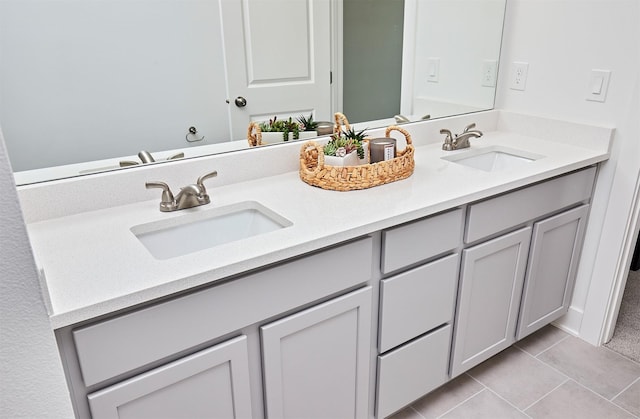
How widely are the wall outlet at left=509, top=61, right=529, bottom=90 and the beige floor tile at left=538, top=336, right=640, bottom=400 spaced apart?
120cm

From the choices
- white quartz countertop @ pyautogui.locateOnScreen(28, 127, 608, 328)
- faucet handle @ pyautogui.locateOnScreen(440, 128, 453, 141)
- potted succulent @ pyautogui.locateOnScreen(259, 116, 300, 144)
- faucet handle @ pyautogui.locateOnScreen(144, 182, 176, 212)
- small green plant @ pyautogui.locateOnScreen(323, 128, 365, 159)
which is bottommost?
white quartz countertop @ pyautogui.locateOnScreen(28, 127, 608, 328)

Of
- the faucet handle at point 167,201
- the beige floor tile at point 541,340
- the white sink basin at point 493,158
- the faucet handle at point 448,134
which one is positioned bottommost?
the beige floor tile at point 541,340

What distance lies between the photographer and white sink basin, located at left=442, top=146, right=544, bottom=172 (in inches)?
79.4

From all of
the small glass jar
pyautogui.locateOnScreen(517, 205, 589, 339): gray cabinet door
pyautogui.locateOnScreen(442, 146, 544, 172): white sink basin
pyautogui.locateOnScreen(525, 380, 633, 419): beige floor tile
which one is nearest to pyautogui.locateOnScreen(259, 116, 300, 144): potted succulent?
the small glass jar

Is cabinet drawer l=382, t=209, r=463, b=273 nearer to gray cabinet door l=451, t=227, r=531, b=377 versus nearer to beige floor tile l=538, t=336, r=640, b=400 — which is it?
gray cabinet door l=451, t=227, r=531, b=377

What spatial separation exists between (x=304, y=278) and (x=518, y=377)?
1.28 metres

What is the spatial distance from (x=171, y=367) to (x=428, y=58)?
168cm

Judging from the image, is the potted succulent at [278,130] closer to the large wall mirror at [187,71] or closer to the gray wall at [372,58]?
the large wall mirror at [187,71]

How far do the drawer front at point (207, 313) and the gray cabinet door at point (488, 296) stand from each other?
54cm

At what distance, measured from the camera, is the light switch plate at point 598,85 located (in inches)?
75.9

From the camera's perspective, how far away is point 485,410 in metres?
1.84

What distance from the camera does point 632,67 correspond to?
1.84 meters

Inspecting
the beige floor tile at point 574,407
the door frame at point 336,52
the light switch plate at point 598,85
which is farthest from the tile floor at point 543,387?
the door frame at point 336,52

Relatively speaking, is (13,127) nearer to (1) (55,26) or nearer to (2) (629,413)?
(1) (55,26)
